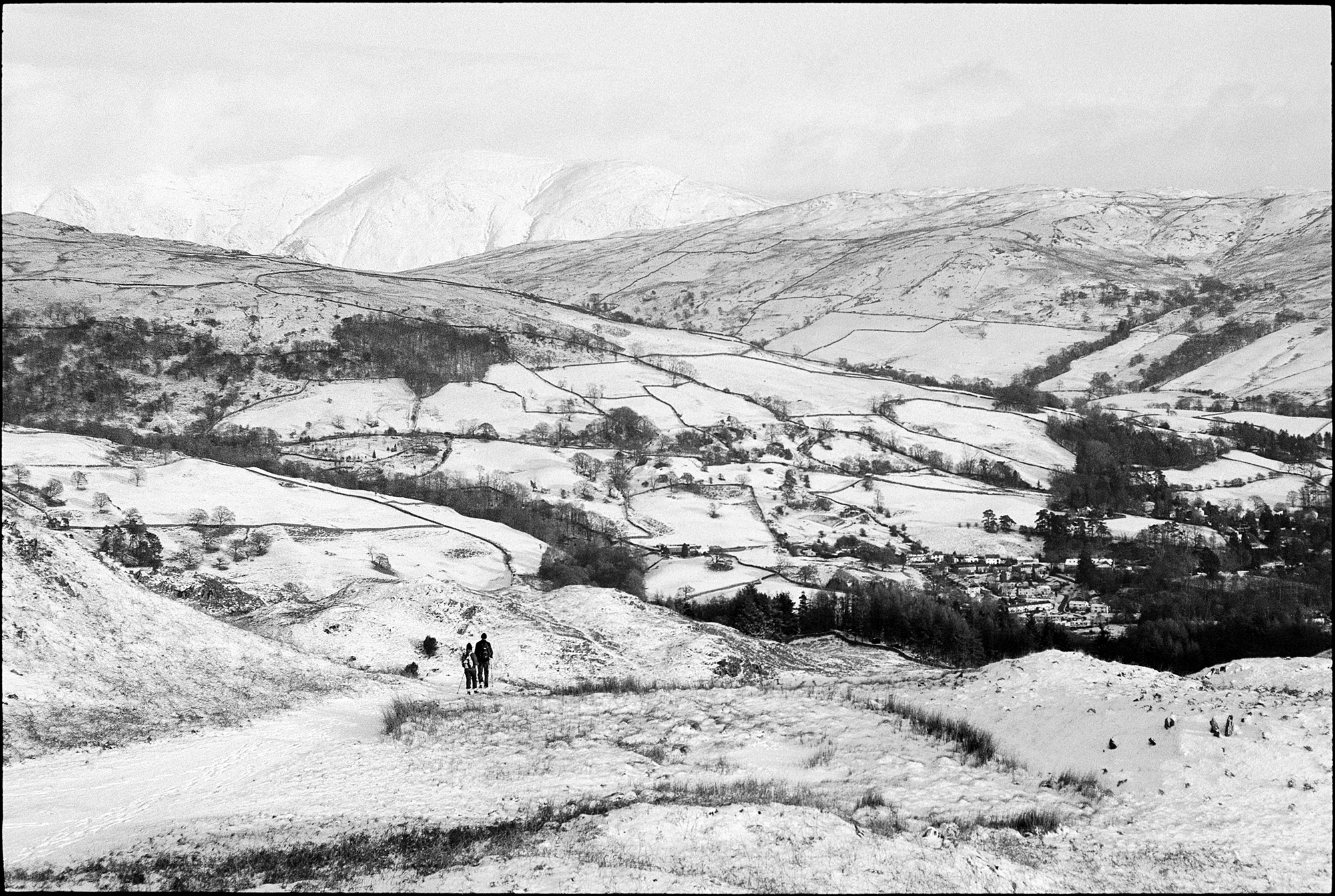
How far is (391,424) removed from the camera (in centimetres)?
11056

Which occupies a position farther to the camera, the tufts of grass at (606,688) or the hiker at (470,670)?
the hiker at (470,670)

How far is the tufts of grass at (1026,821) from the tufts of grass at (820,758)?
13.2 feet

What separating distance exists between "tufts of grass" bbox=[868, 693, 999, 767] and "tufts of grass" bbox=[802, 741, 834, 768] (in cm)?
241

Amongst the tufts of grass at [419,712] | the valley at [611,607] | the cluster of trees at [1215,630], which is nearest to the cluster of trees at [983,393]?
the valley at [611,607]

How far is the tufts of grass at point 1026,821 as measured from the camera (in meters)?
15.1

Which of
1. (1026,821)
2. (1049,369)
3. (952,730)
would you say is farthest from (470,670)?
(1049,369)

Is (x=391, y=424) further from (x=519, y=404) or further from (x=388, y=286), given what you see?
(x=388, y=286)

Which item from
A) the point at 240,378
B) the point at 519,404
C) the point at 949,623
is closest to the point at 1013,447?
the point at 519,404

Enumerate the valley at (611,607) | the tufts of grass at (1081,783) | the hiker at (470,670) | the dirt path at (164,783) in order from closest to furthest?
1. the valley at (611,607)
2. the dirt path at (164,783)
3. the tufts of grass at (1081,783)
4. the hiker at (470,670)

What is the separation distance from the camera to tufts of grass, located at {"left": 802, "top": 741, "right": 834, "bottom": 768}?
1934 cm

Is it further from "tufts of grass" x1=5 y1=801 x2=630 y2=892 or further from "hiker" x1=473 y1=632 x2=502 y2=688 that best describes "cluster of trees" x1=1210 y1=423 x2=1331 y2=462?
"tufts of grass" x1=5 y1=801 x2=630 y2=892

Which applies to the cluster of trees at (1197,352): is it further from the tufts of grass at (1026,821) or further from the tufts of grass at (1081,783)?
the tufts of grass at (1026,821)

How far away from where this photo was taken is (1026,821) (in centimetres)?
1534

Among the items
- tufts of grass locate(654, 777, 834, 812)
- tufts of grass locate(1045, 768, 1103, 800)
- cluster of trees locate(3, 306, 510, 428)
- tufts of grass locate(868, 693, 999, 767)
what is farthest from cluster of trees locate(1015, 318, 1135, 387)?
tufts of grass locate(654, 777, 834, 812)
